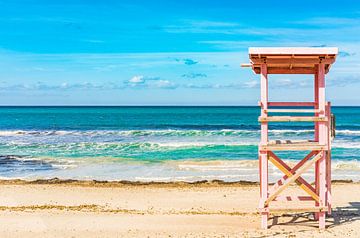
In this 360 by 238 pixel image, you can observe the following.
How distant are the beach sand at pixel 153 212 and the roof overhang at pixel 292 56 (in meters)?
3.12

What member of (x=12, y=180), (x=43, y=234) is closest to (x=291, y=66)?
(x=43, y=234)

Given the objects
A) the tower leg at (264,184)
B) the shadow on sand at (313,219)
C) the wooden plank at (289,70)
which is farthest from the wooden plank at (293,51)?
the shadow on sand at (313,219)

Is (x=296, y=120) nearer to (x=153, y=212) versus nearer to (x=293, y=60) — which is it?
(x=293, y=60)

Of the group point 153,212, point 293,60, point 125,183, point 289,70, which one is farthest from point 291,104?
point 125,183

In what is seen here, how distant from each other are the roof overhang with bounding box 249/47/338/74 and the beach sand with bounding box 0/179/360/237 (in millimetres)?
3122

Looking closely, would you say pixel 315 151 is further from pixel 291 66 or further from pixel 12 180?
pixel 12 180

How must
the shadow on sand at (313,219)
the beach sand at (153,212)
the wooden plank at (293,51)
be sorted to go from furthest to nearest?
the shadow on sand at (313,219) < the beach sand at (153,212) < the wooden plank at (293,51)

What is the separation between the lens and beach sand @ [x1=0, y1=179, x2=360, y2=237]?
10.9 meters

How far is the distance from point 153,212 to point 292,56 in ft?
17.6

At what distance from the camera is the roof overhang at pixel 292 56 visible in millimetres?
10266

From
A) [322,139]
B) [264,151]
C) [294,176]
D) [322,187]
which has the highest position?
[322,139]

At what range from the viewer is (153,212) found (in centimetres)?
1318

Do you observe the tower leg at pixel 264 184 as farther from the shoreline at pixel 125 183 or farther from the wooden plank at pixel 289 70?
the shoreline at pixel 125 183

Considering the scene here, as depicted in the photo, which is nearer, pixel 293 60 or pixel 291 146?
pixel 293 60
